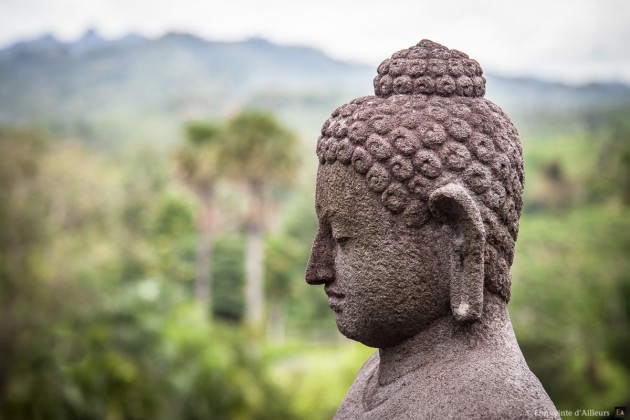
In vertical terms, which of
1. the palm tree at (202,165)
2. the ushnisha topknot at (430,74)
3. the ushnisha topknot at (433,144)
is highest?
the ushnisha topknot at (430,74)

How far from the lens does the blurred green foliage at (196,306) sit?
1669 centimetres

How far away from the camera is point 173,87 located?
114 metres

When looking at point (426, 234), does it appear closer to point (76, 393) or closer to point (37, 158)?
point (76, 393)

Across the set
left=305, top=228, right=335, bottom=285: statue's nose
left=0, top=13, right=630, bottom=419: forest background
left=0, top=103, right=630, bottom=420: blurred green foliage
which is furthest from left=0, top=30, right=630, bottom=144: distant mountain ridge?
left=305, top=228, right=335, bottom=285: statue's nose

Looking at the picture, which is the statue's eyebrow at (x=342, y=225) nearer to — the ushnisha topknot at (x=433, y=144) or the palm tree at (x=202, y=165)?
the ushnisha topknot at (x=433, y=144)

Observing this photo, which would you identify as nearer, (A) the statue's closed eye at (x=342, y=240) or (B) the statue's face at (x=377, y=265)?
(B) the statue's face at (x=377, y=265)

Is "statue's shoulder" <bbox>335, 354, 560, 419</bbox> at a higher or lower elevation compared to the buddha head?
lower

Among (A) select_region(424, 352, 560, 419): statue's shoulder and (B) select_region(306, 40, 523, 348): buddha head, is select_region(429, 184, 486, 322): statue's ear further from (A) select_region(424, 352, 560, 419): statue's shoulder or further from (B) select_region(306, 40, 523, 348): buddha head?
(A) select_region(424, 352, 560, 419): statue's shoulder

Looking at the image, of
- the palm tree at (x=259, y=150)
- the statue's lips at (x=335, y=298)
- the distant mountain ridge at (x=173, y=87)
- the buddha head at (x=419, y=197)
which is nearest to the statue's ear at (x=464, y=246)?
the buddha head at (x=419, y=197)

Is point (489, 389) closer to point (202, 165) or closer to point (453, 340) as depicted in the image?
point (453, 340)

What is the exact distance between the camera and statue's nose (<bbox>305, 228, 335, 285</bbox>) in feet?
11.7

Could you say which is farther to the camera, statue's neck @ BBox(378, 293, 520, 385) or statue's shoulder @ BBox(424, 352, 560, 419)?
statue's neck @ BBox(378, 293, 520, 385)

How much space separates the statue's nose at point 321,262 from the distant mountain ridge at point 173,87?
41.7 m

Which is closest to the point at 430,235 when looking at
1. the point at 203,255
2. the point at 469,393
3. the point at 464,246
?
the point at 464,246
